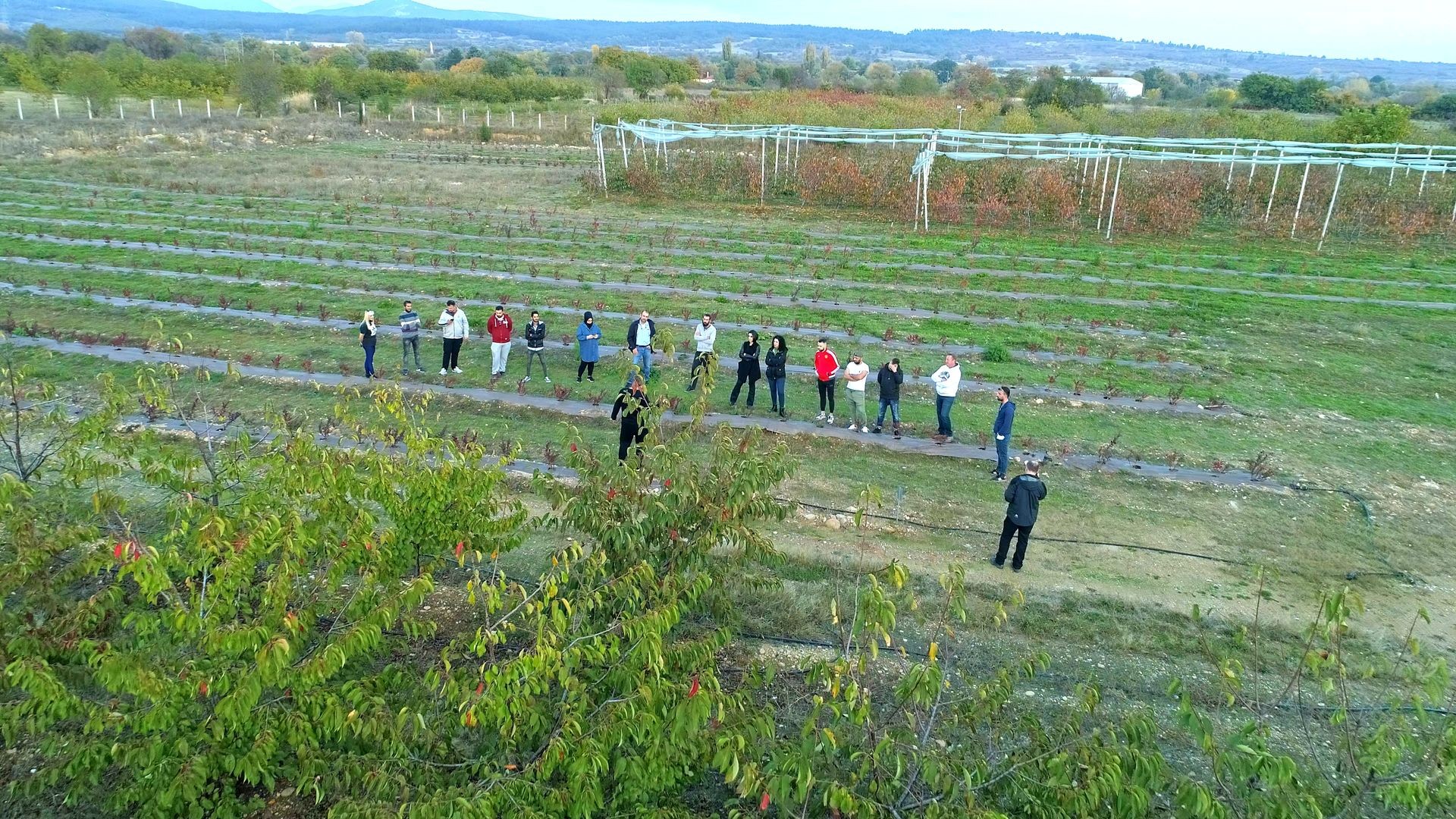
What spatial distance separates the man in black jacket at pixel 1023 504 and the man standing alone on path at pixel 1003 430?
2221 mm

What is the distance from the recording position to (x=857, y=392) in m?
13.4

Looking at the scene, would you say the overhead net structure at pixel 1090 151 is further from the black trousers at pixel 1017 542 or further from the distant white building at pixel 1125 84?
the distant white building at pixel 1125 84

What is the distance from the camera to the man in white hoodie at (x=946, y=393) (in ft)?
43.0

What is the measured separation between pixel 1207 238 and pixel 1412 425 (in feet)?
50.0

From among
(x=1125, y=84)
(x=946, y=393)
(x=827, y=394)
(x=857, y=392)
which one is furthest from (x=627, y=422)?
(x=1125, y=84)

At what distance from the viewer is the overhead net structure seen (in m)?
27.6

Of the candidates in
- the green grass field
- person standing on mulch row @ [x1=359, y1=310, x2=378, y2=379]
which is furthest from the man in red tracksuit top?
person standing on mulch row @ [x1=359, y1=310, x2=378, y2=379]

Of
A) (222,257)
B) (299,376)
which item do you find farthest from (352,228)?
(299,376)

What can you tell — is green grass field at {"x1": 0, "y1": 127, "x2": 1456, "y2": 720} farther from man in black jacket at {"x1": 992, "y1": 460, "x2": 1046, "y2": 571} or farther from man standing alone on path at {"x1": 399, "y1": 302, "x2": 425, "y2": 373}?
man in black jacket at {"x1": 992, "y1": 460, "x2": 1046, "y2": 571}

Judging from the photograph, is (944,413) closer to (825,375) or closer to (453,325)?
(825,375)

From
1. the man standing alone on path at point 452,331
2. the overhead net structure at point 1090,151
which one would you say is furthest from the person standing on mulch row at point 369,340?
the overhead net structure at point 1090,151

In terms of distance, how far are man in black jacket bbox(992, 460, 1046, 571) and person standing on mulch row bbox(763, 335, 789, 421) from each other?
4.64m

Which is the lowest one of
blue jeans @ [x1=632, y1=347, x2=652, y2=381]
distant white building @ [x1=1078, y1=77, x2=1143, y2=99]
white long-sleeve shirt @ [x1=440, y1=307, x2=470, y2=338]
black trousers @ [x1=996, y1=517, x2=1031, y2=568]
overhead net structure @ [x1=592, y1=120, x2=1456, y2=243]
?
black trousers @ [x1=996, y1=517, x2=1031, y2=568]

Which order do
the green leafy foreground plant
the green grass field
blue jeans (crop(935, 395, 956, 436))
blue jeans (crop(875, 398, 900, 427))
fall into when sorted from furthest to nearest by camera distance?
blue jeans (crop(875, 398, 900, 427)) → blue jeans (crop(935, 395, 956, 436)) → the green grass field → the green leafy foreground plant
